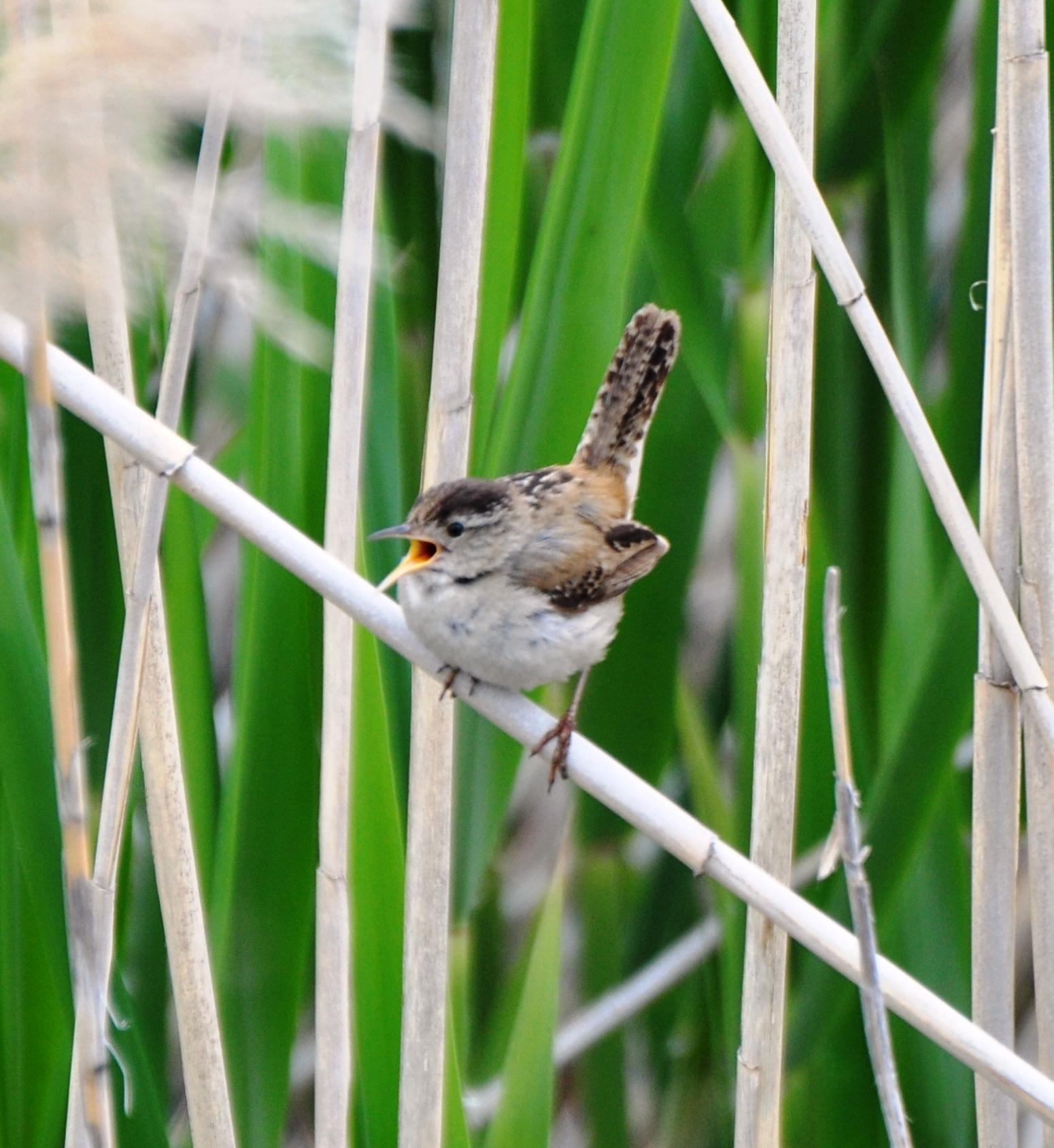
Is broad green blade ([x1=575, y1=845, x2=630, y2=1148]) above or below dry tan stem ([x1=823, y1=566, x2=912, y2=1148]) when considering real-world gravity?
below

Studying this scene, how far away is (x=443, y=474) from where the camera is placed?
1424mm

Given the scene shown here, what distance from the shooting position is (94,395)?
1121 mm

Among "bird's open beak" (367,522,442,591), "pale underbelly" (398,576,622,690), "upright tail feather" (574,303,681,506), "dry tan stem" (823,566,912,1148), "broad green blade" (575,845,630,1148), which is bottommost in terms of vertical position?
"broad green blade" (575,845,630,1148)

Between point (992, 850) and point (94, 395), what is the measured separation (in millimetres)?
956

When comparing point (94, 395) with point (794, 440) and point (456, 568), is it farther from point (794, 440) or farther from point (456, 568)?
point (794, 440)

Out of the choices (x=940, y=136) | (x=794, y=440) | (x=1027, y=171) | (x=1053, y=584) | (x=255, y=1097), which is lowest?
(x=255, y=1097)

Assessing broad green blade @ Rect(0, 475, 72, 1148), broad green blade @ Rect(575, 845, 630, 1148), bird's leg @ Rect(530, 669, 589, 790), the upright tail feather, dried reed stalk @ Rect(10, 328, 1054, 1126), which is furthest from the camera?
broad green blade @ Rect(575, 845, 630, 1148)

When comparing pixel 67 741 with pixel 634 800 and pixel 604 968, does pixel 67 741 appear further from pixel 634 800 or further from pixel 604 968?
pixel 604 968

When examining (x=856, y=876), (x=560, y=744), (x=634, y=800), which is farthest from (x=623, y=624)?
(x=856, y=876)

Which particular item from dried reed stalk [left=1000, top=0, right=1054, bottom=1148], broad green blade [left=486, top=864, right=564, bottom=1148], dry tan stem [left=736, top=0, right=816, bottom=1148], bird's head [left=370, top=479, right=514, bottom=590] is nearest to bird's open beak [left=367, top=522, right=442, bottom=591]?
bird's head [left=370, top=479, right=514, bottom=590]

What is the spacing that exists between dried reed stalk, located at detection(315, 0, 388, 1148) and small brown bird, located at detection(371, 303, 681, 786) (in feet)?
0.26

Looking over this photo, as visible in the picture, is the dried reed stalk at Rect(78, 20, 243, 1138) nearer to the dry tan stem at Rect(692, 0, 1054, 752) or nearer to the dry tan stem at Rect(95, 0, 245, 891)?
the dry tan stem at Rect(95, 0, 245, 891)

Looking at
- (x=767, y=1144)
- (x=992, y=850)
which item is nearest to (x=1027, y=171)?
(x=992, y=850)

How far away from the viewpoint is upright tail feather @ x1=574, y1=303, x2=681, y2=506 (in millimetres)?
1651
